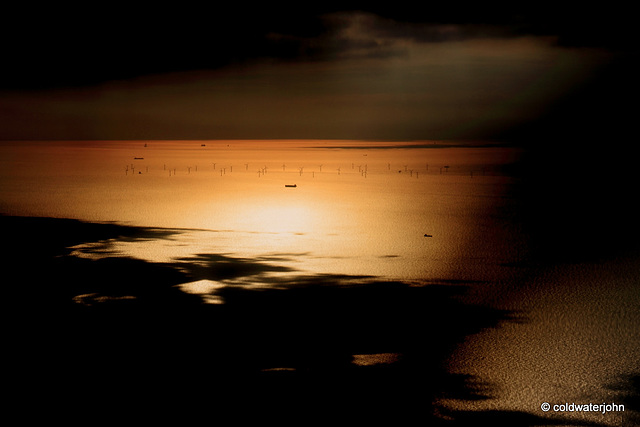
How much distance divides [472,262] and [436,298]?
3.51 meters

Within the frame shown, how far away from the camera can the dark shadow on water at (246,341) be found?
19.1ft

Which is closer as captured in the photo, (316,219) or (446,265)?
(446,265)

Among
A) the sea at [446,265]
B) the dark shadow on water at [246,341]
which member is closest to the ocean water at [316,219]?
the sea at [446,265]

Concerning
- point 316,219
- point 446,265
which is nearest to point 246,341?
point 446,265

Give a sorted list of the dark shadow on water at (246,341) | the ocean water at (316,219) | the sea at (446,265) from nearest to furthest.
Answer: the dark shadow on water at (246,341), the sea at (446,265), the ocean water at (316,219)

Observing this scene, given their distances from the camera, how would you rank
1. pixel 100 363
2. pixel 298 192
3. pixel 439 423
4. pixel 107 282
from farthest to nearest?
pixel 298 192
pixel 107 282
pixel 100 363
pixel 439 423

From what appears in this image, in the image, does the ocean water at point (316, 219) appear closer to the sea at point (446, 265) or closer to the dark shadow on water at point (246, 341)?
the sea at point (446, 265)

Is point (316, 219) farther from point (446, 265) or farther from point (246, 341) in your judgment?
point (246, 341)

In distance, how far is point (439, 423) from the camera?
5.46m

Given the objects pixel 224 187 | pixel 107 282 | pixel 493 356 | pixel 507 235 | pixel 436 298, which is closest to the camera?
pixel 493 356

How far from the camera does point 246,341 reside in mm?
7449

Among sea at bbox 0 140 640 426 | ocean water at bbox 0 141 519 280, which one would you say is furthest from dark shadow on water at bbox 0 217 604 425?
ocean water at bbox 0 141 519 280

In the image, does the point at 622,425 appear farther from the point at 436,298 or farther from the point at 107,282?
the point at 107,282

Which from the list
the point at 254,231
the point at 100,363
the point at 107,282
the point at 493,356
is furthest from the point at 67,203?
the point at 493,356
